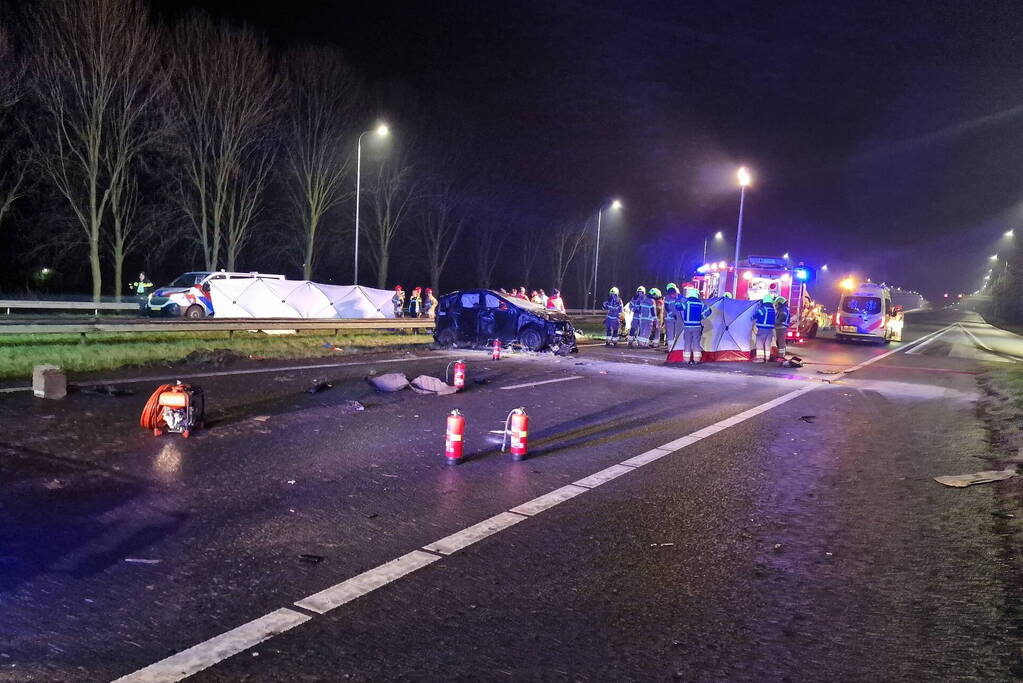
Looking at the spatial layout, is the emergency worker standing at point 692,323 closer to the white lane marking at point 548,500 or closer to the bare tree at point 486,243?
the white lane marking at point 548,500

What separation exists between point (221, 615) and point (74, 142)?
3504 cm

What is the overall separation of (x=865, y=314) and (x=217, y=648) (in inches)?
1212

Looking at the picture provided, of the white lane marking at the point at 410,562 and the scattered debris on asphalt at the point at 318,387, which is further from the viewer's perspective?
the scattered debris on asphalt at the point at 318,387

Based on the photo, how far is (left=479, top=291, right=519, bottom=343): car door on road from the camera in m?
18.8

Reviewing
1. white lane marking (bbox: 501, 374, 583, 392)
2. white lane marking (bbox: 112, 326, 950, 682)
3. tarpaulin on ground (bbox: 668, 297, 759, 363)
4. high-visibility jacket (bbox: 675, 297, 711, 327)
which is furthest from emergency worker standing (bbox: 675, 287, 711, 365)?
white lane marking (bbox: 112, 326, 950, 682)

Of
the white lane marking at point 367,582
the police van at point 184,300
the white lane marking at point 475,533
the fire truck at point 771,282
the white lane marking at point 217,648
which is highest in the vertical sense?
the fire truck at point 771,282

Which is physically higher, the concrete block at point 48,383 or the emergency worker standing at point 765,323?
the emergency worker standing at point 765,323

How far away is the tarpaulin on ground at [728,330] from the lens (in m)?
19.1

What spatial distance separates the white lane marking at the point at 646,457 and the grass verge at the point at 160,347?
10.3 metres

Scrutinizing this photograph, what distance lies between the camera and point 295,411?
9883mm

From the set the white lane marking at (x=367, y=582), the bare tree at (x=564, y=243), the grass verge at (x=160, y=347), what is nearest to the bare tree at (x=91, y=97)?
the grass verge at (x=160, y=347)

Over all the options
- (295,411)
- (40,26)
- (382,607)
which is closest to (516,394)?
(295,411)

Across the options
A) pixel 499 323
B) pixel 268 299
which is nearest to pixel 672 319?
pixel 499 323

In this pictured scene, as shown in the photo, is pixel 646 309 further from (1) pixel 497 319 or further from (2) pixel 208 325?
(2) pixel 208 325
